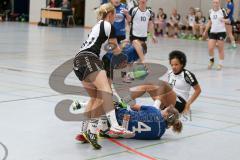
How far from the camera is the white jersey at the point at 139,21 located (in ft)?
43.4

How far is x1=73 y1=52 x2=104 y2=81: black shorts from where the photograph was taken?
20.5 feet

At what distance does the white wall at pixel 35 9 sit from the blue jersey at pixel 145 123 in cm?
3071

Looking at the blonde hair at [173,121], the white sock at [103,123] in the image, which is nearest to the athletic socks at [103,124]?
the white sock at [103,123]

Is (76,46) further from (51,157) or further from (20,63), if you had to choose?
(51,157)

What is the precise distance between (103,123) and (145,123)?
0.52 meters

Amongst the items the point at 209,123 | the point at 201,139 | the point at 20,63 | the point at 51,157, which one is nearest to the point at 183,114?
the point at 209,123

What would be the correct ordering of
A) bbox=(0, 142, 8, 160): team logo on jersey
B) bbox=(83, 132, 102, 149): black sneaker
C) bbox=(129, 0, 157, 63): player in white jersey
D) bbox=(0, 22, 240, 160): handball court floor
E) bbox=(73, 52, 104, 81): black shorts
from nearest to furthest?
bbox=(0, 142, 8, 160): team logo on jersey
bbox=(0, 22, 240, 160): handball court floor
bbox=(83, 132, 102, 149): black sneaker
bbox=(73, 52, 104, 81): black shorts
bbox=(129, 0, 157, 63): player in white jersey

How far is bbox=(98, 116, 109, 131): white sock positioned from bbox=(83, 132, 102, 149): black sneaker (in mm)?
396

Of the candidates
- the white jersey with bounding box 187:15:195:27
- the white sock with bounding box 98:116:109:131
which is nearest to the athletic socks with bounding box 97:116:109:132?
the white sock with bounding box 98:116:109:131

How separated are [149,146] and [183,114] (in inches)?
60.2

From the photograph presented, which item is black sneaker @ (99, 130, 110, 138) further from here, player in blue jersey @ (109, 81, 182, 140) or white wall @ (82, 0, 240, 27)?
white wall @ (82, 0, 240, 27)

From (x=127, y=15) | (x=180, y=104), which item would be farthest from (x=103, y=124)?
(x=127, y=15)

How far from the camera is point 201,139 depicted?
22.5 feet

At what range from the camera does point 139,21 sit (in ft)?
43.4
